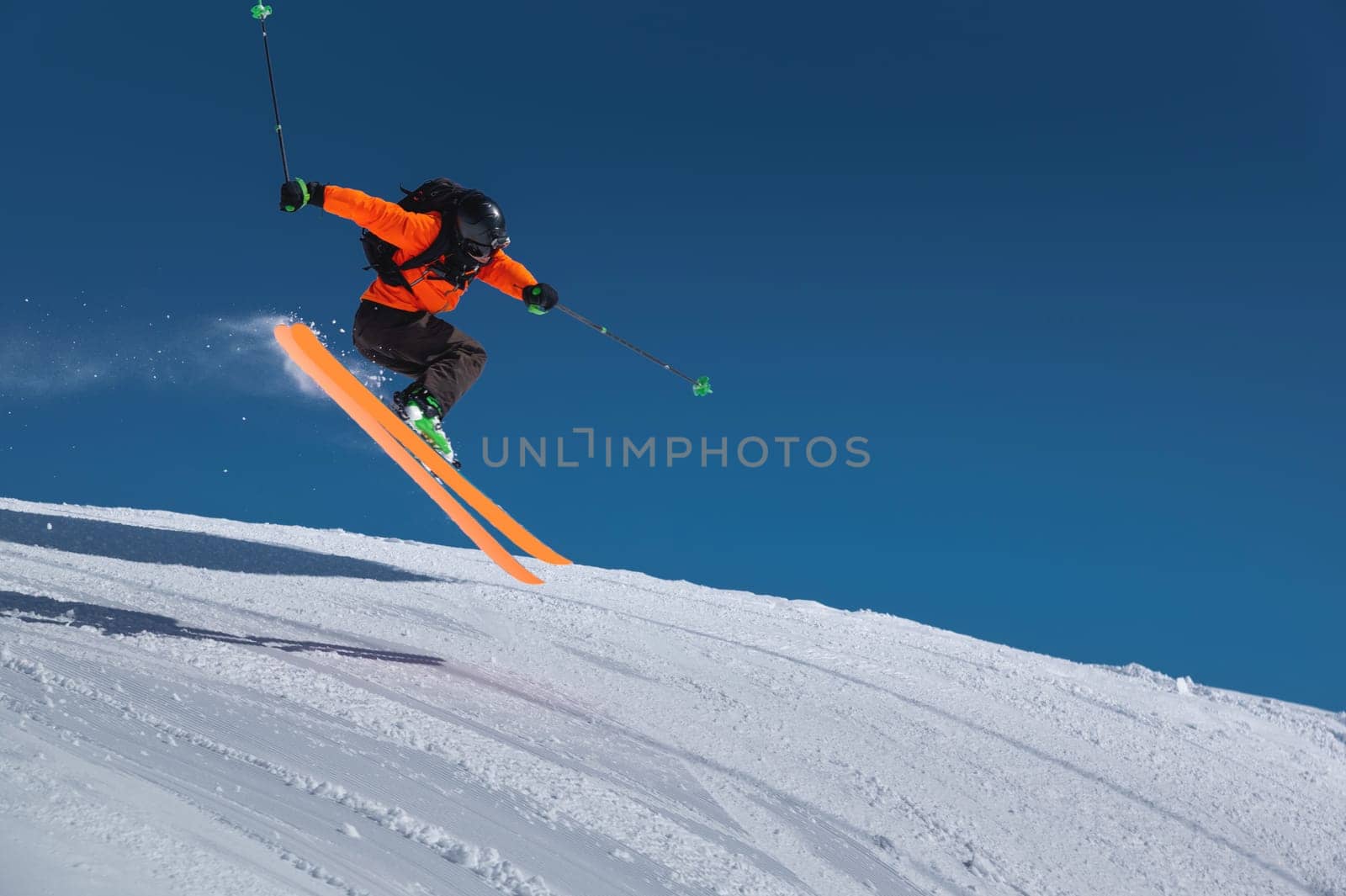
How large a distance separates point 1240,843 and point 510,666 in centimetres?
449

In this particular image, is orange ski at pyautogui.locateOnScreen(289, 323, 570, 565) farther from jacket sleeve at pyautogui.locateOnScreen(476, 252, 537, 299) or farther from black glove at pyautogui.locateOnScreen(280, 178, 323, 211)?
black glove at pyautogui.locateOnScreen(280, 178, 323, 211)

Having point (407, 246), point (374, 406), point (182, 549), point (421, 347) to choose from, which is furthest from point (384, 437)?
point (182, 549)

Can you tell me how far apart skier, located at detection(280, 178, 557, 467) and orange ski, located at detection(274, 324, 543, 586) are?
23cm

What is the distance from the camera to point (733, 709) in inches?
207

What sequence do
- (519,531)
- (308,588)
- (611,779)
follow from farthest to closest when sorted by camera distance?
(519,531), (308,588), (611,779)

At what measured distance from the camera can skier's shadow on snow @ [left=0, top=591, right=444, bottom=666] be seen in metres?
4.70

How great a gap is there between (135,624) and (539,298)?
11.2ft

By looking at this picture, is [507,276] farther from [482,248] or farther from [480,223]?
[480,223]

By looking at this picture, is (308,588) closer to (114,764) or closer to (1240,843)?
(114,764)

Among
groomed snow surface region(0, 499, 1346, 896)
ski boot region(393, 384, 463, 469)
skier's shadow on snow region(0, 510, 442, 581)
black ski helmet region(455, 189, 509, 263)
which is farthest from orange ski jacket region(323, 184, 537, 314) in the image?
skier's shadow on snow region(0, 510, 442, 581)

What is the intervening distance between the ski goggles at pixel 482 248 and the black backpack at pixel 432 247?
0.19 feet

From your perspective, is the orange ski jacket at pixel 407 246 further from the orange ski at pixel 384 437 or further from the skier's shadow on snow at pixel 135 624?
the skier's shadow on snow at pixel 135 624

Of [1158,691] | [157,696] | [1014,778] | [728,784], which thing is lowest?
[157,696]

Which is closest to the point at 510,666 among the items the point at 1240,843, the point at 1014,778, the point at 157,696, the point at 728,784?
the point at 728,784
